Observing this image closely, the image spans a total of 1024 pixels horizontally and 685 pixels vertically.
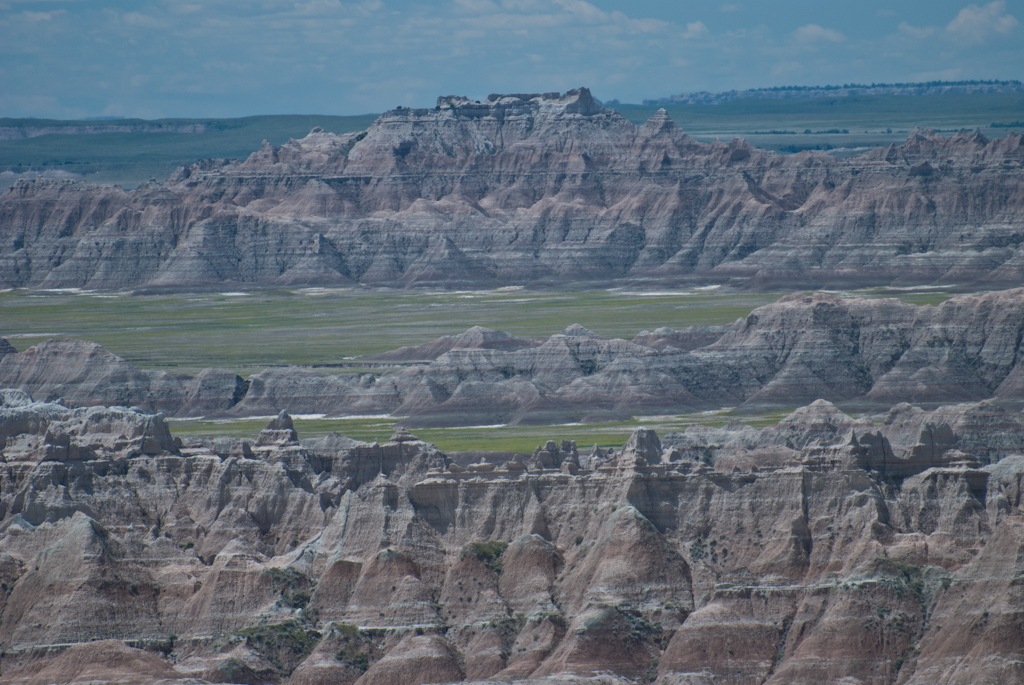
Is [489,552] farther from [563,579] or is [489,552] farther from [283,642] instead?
[283,642]

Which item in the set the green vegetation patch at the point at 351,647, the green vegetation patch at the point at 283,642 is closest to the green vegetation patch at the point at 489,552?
the green vegetation patch at the point at 351,647

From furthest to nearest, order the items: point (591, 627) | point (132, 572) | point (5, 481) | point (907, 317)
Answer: point (907, 317) < point (5, 481) < point (132, 572) < point (591, 627)

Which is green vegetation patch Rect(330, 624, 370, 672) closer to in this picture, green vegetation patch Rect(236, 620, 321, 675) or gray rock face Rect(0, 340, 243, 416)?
green vegetation patch Rect(236, 620, 321, 675)

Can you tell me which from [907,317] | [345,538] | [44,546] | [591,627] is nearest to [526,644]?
[591,627]

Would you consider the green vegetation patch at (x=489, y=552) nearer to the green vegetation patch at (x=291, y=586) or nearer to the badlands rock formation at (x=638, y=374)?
the green vegetation patch at (x=291, y=586)

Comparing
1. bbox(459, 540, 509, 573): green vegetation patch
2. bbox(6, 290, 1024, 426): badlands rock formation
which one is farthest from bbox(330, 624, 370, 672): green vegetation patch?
bbox(6, 290, 1024, 426): badlands rock formation

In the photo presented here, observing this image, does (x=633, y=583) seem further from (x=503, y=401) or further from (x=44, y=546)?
(x=503, y=401)

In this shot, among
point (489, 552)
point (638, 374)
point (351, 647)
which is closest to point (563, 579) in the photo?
point (489, 552)

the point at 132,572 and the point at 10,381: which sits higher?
the point at 132,572
